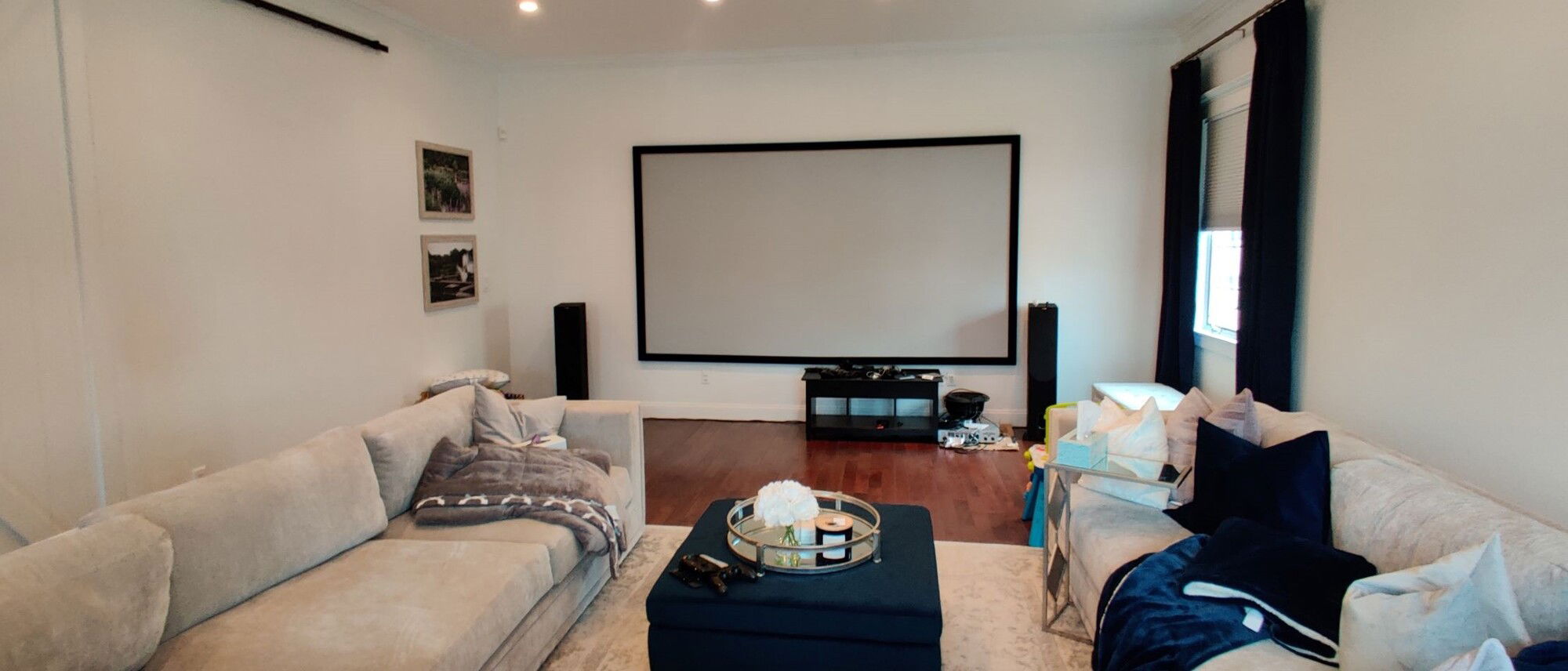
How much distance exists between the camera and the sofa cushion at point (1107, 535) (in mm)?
2670

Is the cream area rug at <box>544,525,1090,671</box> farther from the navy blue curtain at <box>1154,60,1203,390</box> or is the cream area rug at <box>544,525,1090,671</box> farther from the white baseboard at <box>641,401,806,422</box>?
the white baseboard at <box>641,401,806,422</box>

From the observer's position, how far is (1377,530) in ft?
7.36

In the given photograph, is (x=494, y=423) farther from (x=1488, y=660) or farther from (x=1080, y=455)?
(x=1488, y=660)

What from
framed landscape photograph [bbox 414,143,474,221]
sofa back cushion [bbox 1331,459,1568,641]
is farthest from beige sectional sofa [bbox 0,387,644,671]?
framed landscape photograph [bbox 414,143,474,221]

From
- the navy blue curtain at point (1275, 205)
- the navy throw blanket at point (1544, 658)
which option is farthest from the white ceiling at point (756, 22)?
the navy throw blanket at point (1544, 658)

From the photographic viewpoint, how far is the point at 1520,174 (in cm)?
255

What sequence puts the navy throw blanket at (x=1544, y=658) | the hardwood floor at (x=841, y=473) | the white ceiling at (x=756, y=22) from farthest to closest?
the white ceiling at (x=756, y=22)
the hardwood floor at (x=841, y=473)
the navy throw blanket at (x=1544, y=658)

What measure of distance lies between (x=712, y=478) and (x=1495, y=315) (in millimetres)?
3657

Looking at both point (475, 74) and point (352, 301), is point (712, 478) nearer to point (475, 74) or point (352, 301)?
point (352, 301)

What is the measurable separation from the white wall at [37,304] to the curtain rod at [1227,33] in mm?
5242

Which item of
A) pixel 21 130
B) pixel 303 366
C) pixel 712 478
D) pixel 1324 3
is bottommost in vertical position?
pixel 712 478

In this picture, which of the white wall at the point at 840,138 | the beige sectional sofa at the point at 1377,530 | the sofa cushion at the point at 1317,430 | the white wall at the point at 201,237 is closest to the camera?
the beige sectional sofa at the point at 1377,530

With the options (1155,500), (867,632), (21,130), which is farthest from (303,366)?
(1155,500)

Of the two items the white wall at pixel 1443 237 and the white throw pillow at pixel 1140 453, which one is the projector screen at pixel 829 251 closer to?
the white wall at pixel 1443 237
